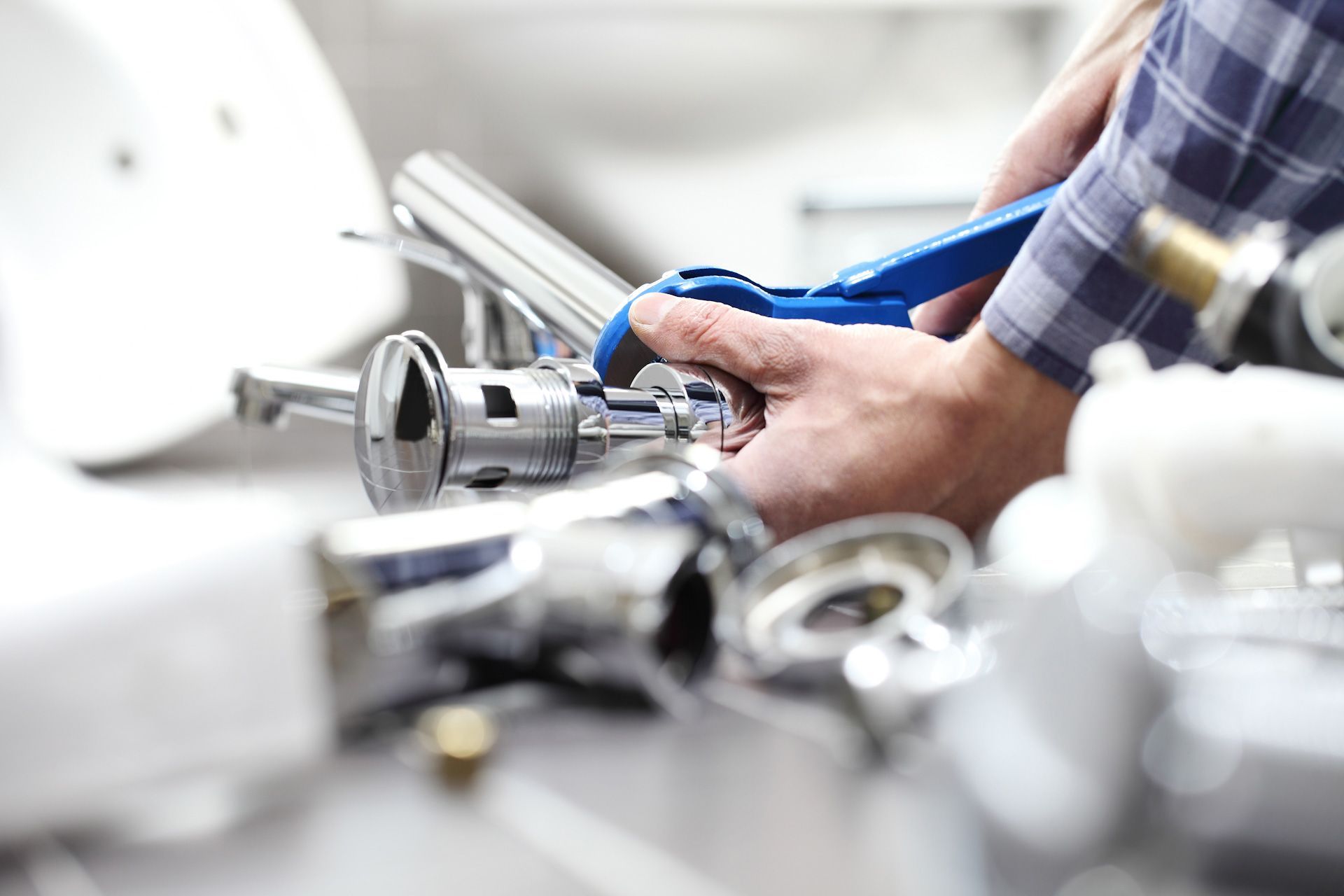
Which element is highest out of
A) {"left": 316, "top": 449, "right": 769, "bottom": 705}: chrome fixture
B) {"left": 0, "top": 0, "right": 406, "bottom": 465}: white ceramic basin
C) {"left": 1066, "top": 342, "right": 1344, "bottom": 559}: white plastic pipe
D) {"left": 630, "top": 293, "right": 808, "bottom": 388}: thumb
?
{"left": 1066, "top": 342, "right": 1344, "bottom": 559}: white plastic pipe

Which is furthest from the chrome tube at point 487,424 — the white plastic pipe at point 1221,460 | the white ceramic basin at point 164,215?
the white ceramic basin at point 164,215

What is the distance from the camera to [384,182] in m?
1.25

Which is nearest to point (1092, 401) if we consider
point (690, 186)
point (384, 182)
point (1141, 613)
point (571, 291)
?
point (1141, 613)

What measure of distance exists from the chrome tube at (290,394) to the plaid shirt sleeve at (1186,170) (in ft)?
0.61

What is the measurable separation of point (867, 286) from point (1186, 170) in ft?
0.32

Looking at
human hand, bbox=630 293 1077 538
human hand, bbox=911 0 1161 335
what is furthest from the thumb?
human hand, bbox=911 0 1161 335

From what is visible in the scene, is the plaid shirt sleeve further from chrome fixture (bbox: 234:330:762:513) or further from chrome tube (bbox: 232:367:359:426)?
chrome tube (bbox: 232:367:359:426)

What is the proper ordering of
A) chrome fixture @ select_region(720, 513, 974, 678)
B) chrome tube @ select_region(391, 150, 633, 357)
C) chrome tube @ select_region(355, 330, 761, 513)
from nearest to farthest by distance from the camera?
chrome fixture @ select_region(720, 513, 974, 678) → chrome tube @ select_region(355, 330, 761, 513) → chrome tube @ select_region(391, 150, 633, 357)

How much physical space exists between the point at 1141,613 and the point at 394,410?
0.55ft

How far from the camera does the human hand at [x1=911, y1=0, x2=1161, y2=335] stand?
15.6 inches

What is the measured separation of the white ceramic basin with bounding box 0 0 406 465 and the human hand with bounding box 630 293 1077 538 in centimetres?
85

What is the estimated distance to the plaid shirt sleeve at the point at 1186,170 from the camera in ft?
0.70

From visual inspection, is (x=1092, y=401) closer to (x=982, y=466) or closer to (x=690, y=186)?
(x=982, y=466)

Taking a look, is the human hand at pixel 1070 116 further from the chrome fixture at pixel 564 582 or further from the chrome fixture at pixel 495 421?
the chrome fixture at pixel 564 582
